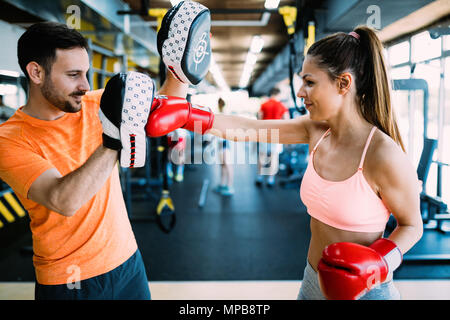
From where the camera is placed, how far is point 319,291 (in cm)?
109

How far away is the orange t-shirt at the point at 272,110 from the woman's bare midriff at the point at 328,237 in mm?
3668

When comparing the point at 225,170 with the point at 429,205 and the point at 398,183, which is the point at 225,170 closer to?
the point at 429,205

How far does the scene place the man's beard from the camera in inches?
40.4

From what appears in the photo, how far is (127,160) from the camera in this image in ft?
2.72

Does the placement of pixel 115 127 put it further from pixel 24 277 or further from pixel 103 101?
pixel 24 277

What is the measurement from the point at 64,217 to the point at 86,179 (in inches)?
14.1

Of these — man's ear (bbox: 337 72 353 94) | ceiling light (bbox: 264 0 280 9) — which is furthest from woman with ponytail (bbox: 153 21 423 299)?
ceiling light (bbox: 264 0 280 9)

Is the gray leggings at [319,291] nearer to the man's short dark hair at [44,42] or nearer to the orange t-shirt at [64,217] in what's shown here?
the orange t-shirt at [64,217]

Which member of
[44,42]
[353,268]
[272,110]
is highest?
[272,110]

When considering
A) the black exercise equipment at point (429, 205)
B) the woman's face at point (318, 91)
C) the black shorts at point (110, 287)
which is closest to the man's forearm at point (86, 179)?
the black shorts at point (110, 287)

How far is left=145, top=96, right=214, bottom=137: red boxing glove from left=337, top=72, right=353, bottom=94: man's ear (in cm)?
45

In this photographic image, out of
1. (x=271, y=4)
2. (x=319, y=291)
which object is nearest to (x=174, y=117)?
(x=319, y=291)

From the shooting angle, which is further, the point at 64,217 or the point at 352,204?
the point at 64,217

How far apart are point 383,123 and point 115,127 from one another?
83 centimetres
